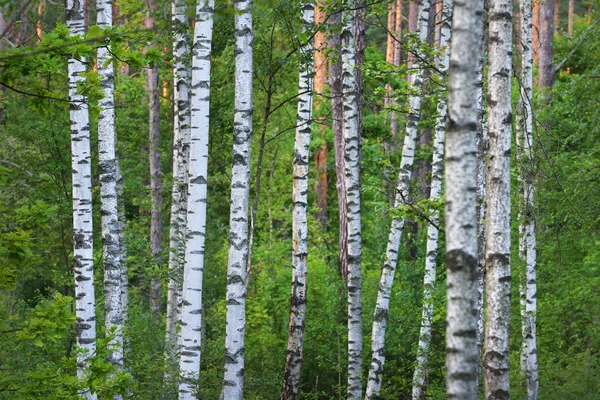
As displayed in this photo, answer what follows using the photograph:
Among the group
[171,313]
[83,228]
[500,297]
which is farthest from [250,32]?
[171,313]

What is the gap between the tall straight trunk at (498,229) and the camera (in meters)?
5.84

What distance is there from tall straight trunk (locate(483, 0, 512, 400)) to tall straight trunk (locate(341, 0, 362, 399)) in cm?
516

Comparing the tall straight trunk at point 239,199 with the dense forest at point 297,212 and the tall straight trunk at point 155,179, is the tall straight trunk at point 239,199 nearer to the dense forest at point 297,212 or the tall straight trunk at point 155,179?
the dense forest at point 297,212

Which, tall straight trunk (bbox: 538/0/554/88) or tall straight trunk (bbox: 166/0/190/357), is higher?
tall straight trunk (bbox: 538/0/554/88)

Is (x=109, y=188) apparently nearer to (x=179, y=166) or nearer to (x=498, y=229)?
(x=179, y=166)

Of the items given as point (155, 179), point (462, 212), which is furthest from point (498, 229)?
point (155, 179)

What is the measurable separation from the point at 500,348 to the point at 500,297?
369 millimetres

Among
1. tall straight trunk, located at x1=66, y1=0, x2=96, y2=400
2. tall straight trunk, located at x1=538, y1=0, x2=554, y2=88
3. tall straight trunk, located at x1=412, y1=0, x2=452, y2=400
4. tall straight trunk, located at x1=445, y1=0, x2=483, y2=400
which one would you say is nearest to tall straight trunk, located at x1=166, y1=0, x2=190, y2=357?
tall straight trunk, located at x1=66, y1=0, x2=96, y2=400

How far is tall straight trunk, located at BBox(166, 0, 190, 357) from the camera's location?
516 inches

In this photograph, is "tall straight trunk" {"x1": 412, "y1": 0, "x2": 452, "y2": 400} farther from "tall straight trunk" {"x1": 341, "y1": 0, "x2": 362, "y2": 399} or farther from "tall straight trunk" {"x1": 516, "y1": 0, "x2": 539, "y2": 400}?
"tall straight trunk" {"x1": 516, "y1": 0, "x2": 539, "y2": 400}

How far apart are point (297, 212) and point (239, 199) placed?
8.97 feet

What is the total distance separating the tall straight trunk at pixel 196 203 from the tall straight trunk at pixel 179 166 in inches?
125

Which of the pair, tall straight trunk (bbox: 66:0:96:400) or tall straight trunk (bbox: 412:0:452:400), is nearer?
tall straight trunk (bbox: 66:0:96:400)

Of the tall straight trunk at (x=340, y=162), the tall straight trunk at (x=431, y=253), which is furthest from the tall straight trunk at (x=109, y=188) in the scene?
the tall straight trunk at (x=340, y=162)
